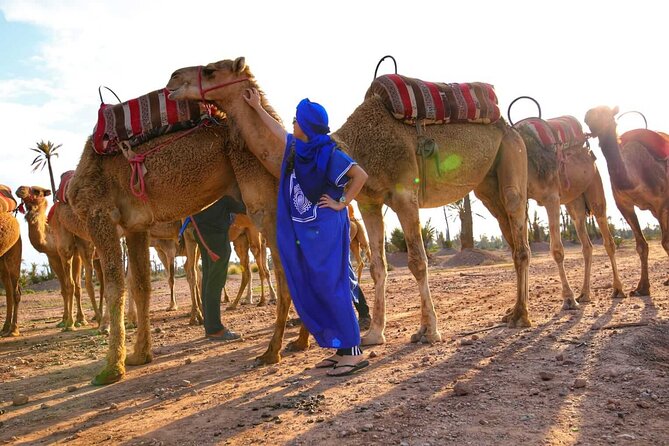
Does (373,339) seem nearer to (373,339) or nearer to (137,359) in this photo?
(373,339)

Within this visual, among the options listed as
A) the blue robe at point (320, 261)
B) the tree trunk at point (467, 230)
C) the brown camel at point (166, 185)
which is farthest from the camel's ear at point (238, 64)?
the tree trunk at point (467, 230)

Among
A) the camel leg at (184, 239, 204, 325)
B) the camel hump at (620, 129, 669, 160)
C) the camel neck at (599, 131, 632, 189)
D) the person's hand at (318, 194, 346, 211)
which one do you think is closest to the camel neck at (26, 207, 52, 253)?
the camel leg at (184, 239, 204, 325)

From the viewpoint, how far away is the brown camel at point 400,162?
197 inches

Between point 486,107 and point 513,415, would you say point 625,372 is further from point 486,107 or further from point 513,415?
point 486,107

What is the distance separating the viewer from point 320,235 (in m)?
4.39

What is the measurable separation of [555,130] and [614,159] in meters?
1.13

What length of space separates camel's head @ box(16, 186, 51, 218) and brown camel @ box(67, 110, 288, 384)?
5.73 meters

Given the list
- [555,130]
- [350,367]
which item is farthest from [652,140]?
[350,367]

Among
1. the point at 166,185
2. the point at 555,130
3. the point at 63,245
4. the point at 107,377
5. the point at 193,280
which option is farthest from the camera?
the point at 193,280

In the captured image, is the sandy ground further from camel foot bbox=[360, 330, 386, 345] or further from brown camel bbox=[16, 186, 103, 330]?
brown camel bbox=[16, 186, 103, 330]

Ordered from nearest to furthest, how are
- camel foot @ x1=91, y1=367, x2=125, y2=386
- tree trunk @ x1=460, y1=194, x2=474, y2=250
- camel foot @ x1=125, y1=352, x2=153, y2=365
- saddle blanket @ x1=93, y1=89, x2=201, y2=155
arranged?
camel foot @ x1=91, y1=367, x2=125, y2=386 < saddle blanket @ x1=93, y1=89, x2=201, y2=155 < camel foot @ x1=125, y1=352, x2=153, y2=365 < tree trunk @ x1=460, y1=194, x2=474, y2=250

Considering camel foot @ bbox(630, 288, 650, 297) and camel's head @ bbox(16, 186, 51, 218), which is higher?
camel's head @ bbox(16, 186, 51, 218)

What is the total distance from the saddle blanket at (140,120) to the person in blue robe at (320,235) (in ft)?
4.19

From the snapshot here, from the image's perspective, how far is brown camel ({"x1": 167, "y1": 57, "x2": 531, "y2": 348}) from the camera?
4996 millimetres
